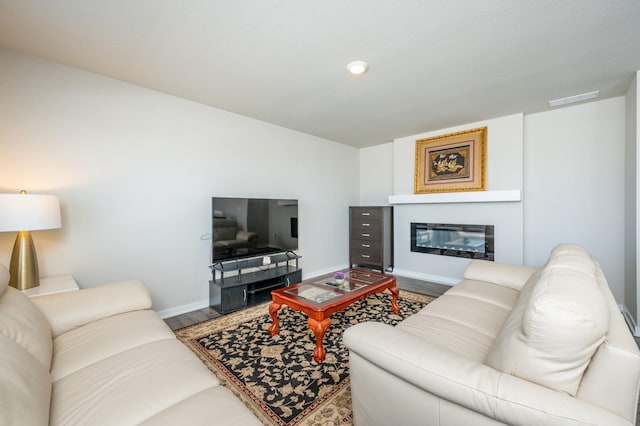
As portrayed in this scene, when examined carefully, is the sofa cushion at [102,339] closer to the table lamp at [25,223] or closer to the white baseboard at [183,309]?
the table lamp at [25,223]

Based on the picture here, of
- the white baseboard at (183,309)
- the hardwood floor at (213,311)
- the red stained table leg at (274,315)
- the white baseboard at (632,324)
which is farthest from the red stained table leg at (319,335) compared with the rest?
the white baseboard at (632,324)

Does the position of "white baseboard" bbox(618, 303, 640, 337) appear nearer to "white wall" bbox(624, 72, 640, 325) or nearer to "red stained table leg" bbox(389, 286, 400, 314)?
"white wall" bbox(624, 72, 640, 325)

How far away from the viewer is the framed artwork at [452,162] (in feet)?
13.0

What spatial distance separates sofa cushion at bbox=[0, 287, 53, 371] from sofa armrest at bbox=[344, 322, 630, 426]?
55.6 inches

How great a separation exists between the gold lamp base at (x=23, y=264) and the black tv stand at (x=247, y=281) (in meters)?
1.46

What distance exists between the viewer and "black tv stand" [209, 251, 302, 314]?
3.05 m

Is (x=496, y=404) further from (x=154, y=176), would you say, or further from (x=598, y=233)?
(x=598, y=233)

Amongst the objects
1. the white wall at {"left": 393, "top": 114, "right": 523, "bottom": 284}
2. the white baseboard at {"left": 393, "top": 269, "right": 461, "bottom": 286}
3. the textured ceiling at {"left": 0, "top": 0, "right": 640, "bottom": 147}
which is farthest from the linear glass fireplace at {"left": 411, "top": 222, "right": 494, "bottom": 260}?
the textured ceiling at {"left": 0, "top": 0, "right": 640, "bottom": 147}

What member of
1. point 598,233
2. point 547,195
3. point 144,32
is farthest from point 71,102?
point 598,233

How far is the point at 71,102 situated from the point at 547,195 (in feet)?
17.6

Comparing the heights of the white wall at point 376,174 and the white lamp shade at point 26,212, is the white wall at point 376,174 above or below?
above

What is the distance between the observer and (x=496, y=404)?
0.87m

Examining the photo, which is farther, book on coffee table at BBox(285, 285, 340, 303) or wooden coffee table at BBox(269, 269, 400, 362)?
book on coffee table at BBox(285, 285, 340, 303)

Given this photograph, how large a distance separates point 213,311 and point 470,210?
3.77 meters
